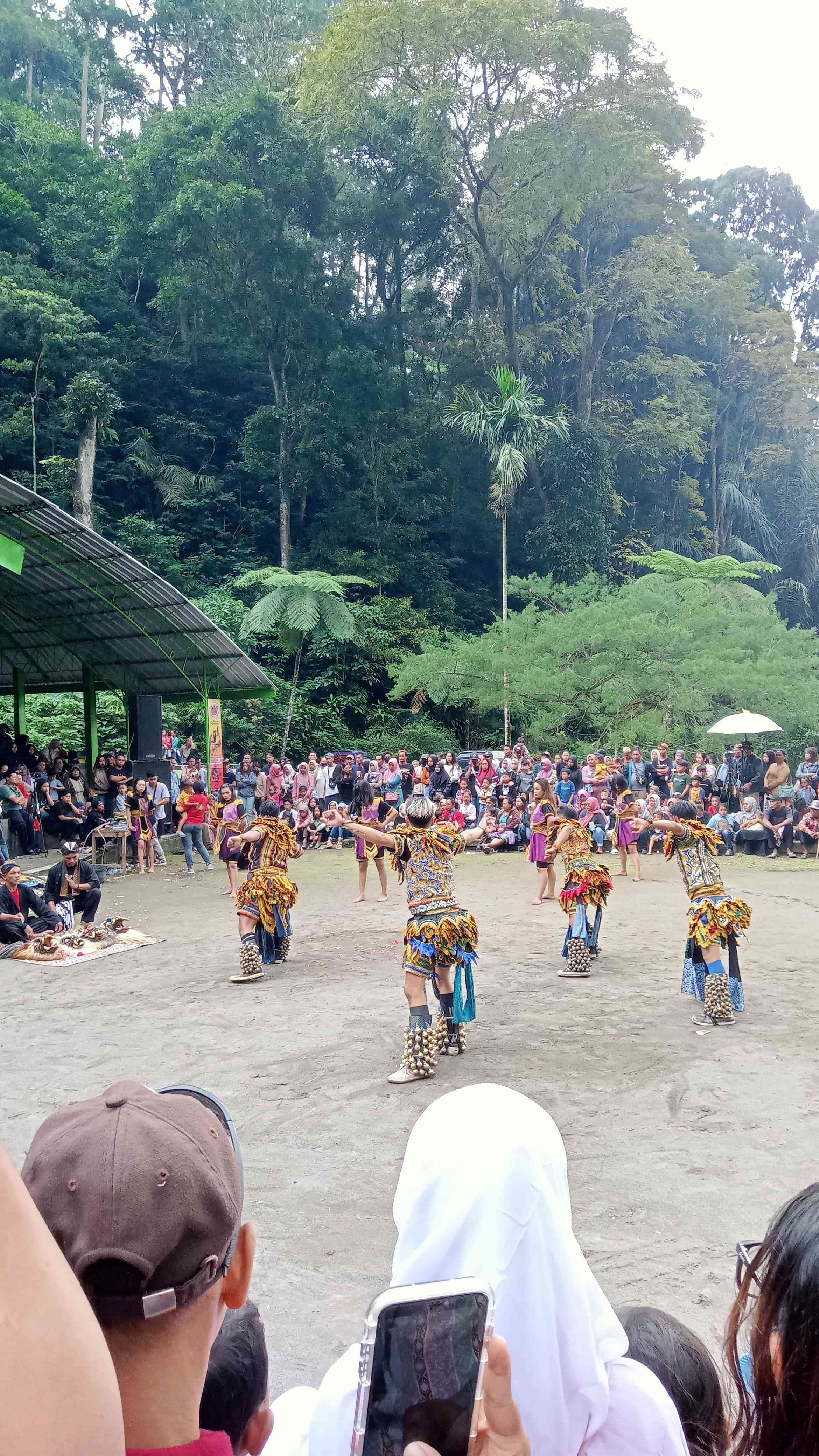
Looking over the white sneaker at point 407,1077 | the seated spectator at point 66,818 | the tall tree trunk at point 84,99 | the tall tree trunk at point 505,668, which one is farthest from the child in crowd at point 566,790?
the tall tree trunk at point 84,99

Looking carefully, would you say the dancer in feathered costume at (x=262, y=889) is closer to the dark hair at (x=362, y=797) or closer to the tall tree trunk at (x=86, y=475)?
the dark hair at (x=362, y=797)

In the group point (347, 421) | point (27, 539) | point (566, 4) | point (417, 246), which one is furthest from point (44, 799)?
point (566, 4)

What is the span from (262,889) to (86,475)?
21.4 metres

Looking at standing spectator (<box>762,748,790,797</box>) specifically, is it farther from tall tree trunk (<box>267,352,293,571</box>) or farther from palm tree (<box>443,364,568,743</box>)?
tall tree trunk (<box>267,352,293,571</box>)

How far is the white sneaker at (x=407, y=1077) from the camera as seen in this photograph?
6609mm

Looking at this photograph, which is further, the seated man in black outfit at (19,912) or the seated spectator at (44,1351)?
the seated man in black outfit at (19,912)

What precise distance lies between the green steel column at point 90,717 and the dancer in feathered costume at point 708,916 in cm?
1547

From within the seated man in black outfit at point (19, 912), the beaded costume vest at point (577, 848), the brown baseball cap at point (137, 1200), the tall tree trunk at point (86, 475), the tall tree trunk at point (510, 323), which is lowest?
the seated man in black outfit at point (19, 912)

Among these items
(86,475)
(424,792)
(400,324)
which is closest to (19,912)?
(424,792)

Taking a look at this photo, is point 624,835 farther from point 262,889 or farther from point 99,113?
point 99,113

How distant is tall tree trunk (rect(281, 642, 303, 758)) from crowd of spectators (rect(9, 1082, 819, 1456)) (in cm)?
2554

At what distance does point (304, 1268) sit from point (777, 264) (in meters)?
47.6

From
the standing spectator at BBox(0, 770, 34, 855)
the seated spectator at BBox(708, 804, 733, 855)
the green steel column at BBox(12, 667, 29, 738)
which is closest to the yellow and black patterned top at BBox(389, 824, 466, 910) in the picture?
the seated spectator at BBox(708, 804, 733, 855)

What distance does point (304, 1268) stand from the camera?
4340 millimetres
